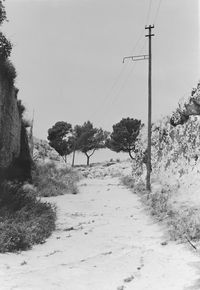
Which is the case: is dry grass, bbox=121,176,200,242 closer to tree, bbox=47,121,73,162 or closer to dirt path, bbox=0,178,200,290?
dirt path, bbox=0,178,200,290

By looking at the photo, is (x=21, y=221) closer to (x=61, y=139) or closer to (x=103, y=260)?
(x=103, y=260)

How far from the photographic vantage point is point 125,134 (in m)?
65.1

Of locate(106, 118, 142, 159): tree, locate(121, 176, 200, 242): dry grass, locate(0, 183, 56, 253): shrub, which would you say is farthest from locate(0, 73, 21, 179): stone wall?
locate(106, 118, 142, 159): tree

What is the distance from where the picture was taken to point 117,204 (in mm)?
20578

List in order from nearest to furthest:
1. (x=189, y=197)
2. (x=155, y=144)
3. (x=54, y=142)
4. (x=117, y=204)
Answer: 1. (x=189, y=197)
2. (x=117, y=204)
3. (x=155, y=144)
4. (x=54, y=142)

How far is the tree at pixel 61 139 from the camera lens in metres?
74.4

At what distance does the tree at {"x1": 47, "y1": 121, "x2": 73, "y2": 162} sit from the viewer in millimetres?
74438

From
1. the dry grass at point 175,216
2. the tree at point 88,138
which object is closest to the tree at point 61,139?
the tree at point 88,138

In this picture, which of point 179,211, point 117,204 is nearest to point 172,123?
point 117,204

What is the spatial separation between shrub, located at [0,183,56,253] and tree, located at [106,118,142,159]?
48388 millimetres

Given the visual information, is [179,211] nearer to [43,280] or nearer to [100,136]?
[43,280]

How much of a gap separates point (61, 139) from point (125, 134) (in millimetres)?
13981

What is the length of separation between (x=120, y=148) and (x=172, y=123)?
3818 cm

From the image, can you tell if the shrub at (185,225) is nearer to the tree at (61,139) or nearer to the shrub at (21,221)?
the shrub at (21,221)
